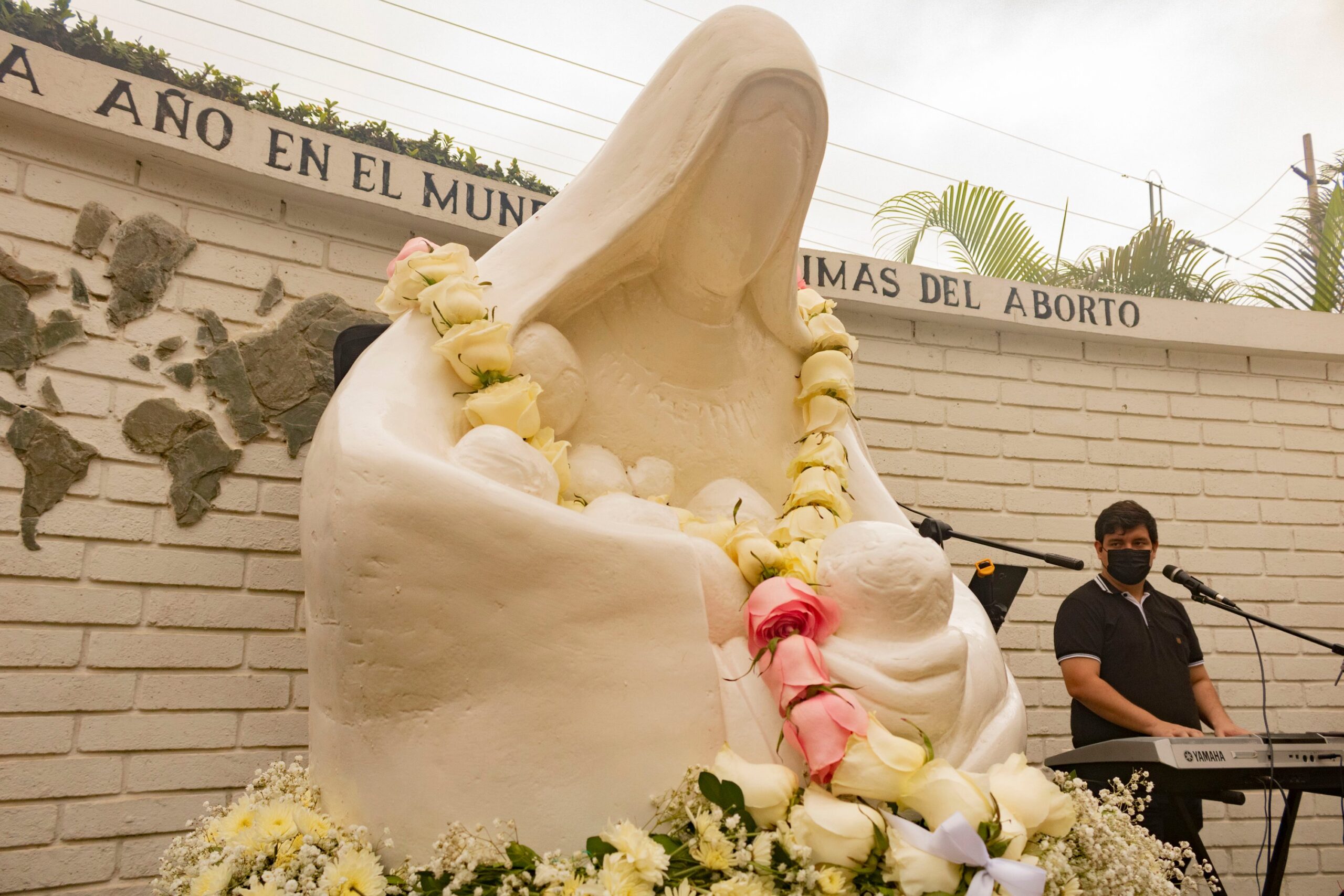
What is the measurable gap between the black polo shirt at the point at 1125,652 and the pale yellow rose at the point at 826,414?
1151 millimetres

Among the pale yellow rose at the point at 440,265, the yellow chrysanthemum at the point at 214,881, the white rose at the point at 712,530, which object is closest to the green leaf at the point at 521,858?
the yellow chrysanthemum at the point at 214,881

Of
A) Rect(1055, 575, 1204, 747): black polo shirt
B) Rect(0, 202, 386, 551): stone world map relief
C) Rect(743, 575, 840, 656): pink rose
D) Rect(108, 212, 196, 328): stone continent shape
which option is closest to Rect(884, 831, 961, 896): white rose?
Rect(743, 575, 840, 656): pink rose

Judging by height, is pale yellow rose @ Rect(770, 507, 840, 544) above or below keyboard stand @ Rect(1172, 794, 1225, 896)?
above

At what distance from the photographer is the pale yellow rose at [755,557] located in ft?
4.91

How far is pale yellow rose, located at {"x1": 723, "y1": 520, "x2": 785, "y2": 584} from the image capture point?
150 cm

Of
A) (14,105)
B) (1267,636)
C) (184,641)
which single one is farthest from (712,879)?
(1267,636)

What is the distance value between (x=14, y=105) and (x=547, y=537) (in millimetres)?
2042

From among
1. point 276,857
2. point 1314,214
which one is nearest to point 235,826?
point 276,857

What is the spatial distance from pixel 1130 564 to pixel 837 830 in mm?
1882

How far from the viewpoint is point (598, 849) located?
3.91ft

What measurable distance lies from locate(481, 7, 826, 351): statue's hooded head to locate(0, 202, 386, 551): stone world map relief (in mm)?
1261

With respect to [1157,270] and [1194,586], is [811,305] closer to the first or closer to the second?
[1194,586]

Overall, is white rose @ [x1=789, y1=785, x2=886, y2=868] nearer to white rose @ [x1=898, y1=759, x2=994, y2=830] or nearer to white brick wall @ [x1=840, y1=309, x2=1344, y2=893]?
white rose @ [x1=898, y1=759, x2=994, y2=830]

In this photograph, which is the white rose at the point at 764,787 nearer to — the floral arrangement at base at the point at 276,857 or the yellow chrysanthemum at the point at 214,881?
the floral arrangement at base at the point at 276,857
